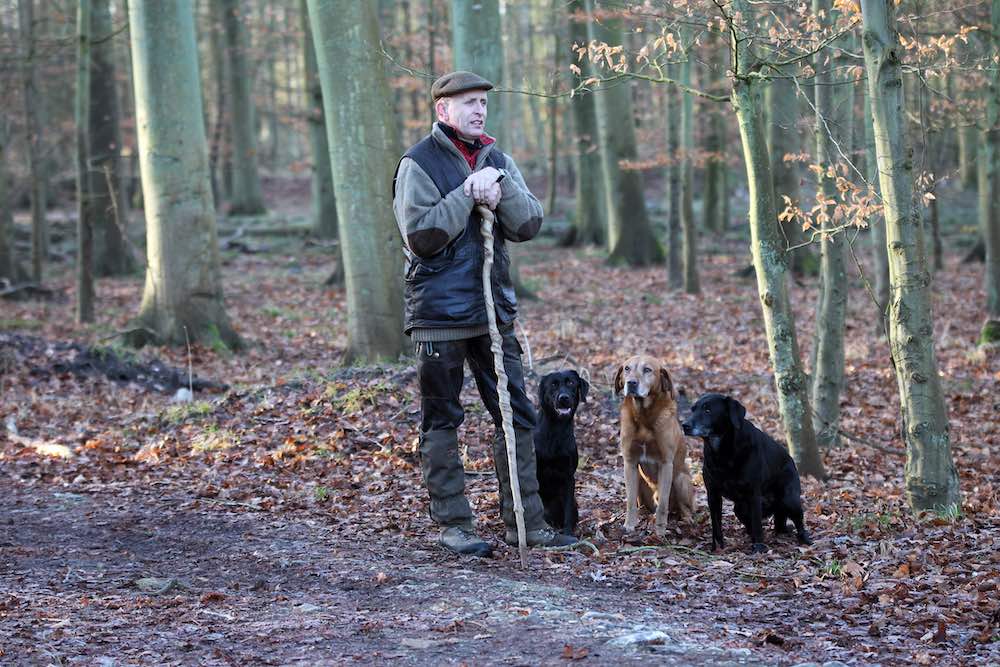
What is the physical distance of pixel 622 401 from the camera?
712 centimetres

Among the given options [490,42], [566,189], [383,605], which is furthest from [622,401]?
[566,189]

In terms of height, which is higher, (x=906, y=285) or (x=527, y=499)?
(x=906, y=285)

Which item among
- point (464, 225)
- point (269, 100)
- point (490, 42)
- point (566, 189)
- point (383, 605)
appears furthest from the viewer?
point (269, 100)

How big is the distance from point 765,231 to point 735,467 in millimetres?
1841

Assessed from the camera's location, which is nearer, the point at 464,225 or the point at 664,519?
the point at 464,225

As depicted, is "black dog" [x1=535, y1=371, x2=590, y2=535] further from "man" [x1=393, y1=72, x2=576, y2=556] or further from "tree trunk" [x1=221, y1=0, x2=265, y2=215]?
"tree trunk" [x1=221, y1=0, x2=265, y2=215]

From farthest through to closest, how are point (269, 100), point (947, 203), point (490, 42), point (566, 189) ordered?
point (269, 100), point (566, 189), point (947, 203), point (490, 42)

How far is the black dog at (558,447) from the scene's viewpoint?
6.78 meters

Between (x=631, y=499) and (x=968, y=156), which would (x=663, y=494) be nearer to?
(x=631, y=499)

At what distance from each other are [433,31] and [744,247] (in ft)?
31.0

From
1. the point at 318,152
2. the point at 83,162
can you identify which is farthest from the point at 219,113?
the point at 83,162

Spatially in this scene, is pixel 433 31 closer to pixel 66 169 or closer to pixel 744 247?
pixel 744 247

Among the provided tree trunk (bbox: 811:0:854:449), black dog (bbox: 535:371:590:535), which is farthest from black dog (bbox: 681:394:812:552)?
tree trunk (bbox: 811:0:854:449)

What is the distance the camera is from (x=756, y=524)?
6590 mm
